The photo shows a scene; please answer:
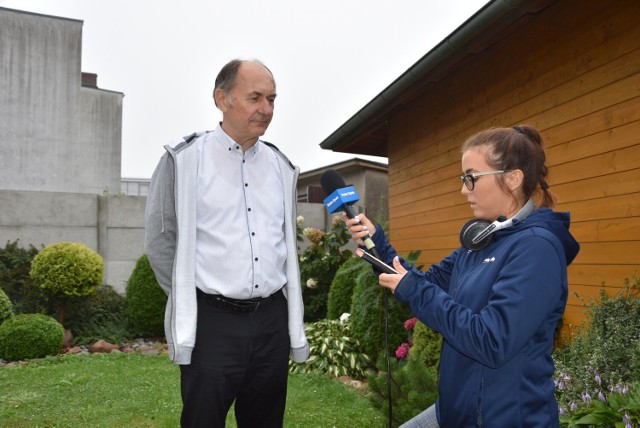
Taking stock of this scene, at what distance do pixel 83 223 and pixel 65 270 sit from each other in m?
1.94

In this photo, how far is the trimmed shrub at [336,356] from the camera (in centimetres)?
736

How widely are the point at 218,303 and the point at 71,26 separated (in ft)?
63.7

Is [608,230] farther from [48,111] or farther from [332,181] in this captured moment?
[48,111]

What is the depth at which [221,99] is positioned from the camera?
2.78 meters

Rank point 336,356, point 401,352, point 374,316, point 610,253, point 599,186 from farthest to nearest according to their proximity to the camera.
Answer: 1. point 336,356
2. point 374,316
3. point 401,352
4. point 599,186
5. point 610,253

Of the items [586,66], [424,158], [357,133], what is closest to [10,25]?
[357,133]

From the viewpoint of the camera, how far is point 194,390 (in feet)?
8.04

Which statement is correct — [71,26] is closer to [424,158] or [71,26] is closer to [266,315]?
[424,158]

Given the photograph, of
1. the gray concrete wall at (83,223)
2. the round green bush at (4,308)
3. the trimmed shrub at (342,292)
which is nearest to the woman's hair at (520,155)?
the trimmed shrub at (342,292)

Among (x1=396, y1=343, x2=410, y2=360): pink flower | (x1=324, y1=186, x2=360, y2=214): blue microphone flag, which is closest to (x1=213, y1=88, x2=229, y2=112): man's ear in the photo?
(x1=324, y1=186, x2=360, y2=214): blue microphone flag

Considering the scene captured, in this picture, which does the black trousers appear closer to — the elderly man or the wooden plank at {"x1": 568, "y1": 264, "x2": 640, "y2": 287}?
the elderly man

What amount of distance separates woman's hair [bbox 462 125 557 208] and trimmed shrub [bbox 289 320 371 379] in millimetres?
5697

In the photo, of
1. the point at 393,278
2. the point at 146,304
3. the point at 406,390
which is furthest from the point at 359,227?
the point at 146,304

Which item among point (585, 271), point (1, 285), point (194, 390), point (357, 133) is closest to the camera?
point (194, 390)
